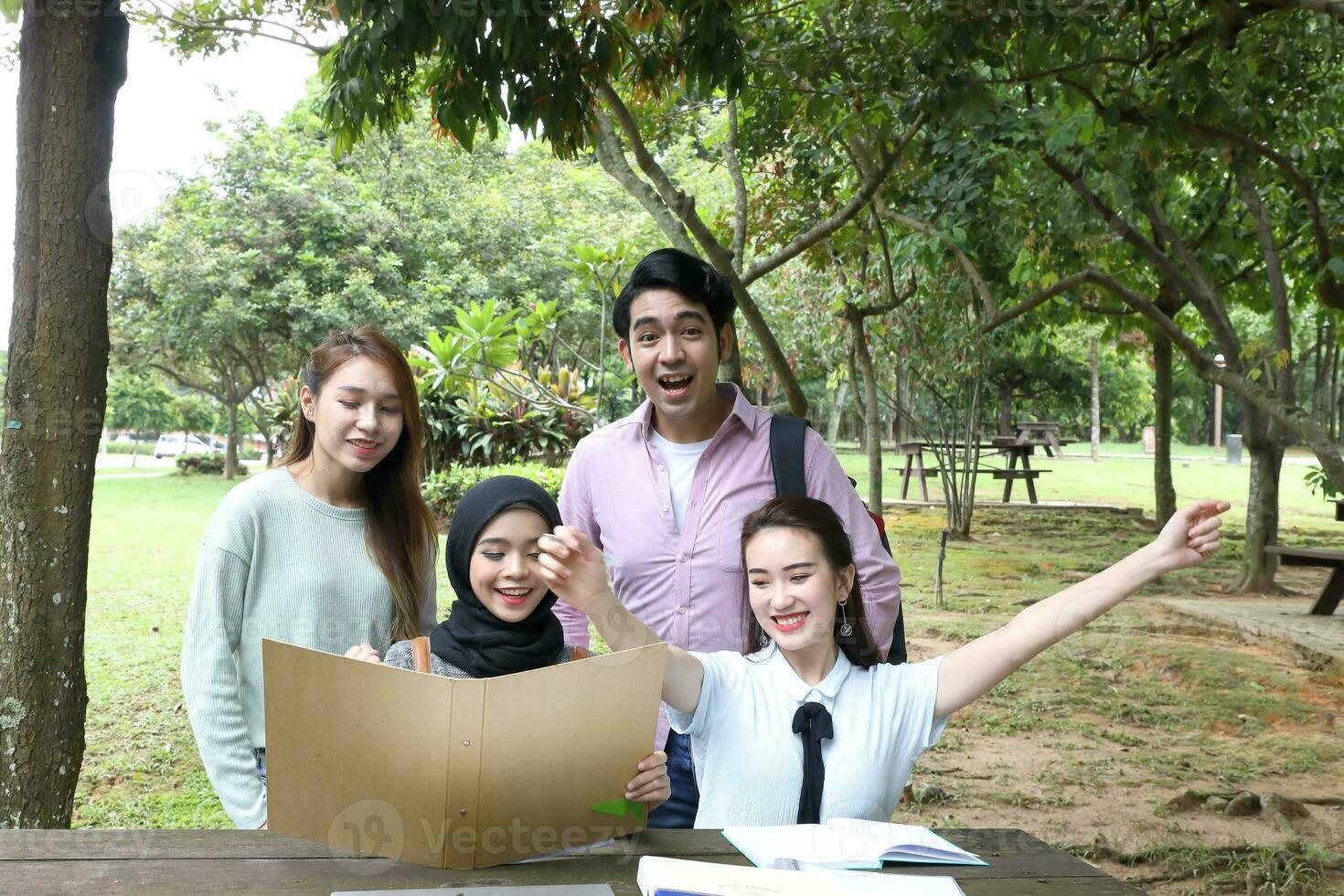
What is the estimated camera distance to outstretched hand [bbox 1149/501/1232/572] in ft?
5.24

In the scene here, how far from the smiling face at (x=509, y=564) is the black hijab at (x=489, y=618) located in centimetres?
1

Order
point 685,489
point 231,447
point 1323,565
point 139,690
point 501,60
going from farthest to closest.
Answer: point 231,447
point 1323,565
point 139,690
point 501,60
point 685,489

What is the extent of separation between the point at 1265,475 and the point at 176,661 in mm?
6802

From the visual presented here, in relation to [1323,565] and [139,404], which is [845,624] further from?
[139,404]

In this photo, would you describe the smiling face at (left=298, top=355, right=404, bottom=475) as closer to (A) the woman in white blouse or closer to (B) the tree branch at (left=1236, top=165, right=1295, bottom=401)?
(A) the woman in white blouse

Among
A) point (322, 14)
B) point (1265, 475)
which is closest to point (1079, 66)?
point (322, 14)

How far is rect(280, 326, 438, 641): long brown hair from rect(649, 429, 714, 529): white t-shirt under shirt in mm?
457

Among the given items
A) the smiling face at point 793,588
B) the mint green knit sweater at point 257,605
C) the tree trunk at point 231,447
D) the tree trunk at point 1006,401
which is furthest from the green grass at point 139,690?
the tree trunk at point 1006,401

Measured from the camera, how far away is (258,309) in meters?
15.2

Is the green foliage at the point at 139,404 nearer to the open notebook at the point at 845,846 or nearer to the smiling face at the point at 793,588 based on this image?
the smiling face at the point at 793,588

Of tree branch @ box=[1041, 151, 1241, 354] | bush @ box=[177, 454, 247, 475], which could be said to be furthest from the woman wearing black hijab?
bush @ box=[177, 454, 247, 475]

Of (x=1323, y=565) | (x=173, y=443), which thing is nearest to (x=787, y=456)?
(x=1323, y=565)

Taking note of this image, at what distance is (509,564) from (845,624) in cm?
59

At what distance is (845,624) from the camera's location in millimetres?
1874
